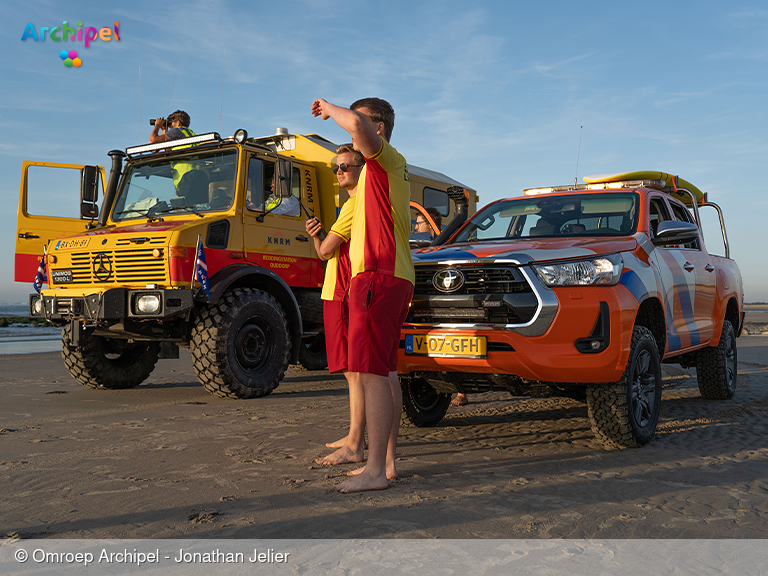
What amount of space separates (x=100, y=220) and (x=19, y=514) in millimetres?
5120

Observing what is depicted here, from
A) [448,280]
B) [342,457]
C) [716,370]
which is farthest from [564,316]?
[716,370]

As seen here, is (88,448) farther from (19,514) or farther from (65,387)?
(65,387)

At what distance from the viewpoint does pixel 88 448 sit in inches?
176

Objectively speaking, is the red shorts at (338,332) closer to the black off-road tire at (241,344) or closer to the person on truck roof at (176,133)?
the black off-road tire at (241,344)

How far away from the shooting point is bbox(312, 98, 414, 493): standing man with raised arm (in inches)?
137

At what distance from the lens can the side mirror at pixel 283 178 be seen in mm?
7012

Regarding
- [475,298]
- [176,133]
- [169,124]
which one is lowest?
[475,298]

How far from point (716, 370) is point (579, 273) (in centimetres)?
337

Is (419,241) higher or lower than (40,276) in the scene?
higher

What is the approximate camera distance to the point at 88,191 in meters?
7.52

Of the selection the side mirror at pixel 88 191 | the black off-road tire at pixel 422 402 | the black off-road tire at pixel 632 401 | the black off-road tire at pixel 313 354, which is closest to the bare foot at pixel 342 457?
the black off-road tire at pixel 422 402

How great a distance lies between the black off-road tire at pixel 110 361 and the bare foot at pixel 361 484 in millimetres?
4817

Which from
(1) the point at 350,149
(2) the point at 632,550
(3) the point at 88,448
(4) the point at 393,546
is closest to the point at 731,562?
(2) the point at 632,550

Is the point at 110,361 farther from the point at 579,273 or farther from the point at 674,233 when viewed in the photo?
the point at 674,233
